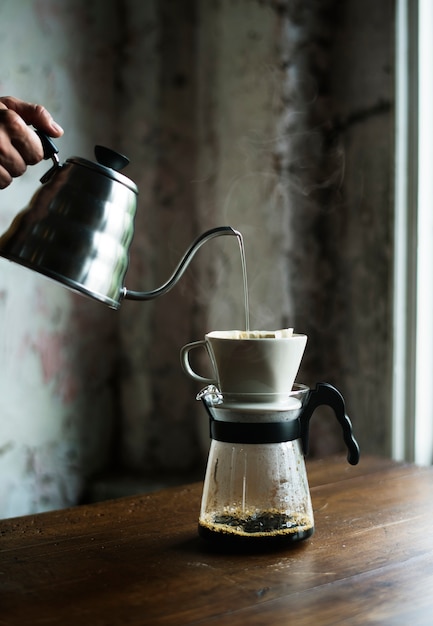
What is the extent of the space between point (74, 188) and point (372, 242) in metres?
1.40

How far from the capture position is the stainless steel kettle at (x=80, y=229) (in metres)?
0.96

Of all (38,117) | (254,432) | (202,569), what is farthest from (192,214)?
(202,569)

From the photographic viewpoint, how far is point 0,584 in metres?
0.94

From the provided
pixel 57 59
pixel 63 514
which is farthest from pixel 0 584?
pixel 57 59

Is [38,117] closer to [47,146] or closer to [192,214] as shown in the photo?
[47,146]

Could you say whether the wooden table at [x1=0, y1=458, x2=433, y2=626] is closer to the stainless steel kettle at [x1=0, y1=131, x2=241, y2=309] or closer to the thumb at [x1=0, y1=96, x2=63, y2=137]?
the stainless steel kettle at [x1=0, y1=131, x2=241, y2=309]

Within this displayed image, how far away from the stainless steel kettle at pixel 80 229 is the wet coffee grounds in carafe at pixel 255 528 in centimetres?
36

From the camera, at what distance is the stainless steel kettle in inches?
37.9

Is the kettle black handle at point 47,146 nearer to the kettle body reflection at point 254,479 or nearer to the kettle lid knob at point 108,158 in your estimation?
the kettle lid knob at point 108,158

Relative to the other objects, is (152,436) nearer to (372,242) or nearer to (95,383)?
(95,383)

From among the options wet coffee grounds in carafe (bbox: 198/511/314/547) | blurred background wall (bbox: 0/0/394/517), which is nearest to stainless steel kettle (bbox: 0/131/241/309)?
wet coffee grounds in carafe (bbox: 198/511/314/547)

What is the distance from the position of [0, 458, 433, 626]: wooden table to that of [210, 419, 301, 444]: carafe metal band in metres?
0.16

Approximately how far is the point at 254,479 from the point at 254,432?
71 millimetres

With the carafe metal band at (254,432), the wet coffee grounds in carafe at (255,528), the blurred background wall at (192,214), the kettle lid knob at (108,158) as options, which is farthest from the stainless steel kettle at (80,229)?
the blurred background wall at (192,214)
